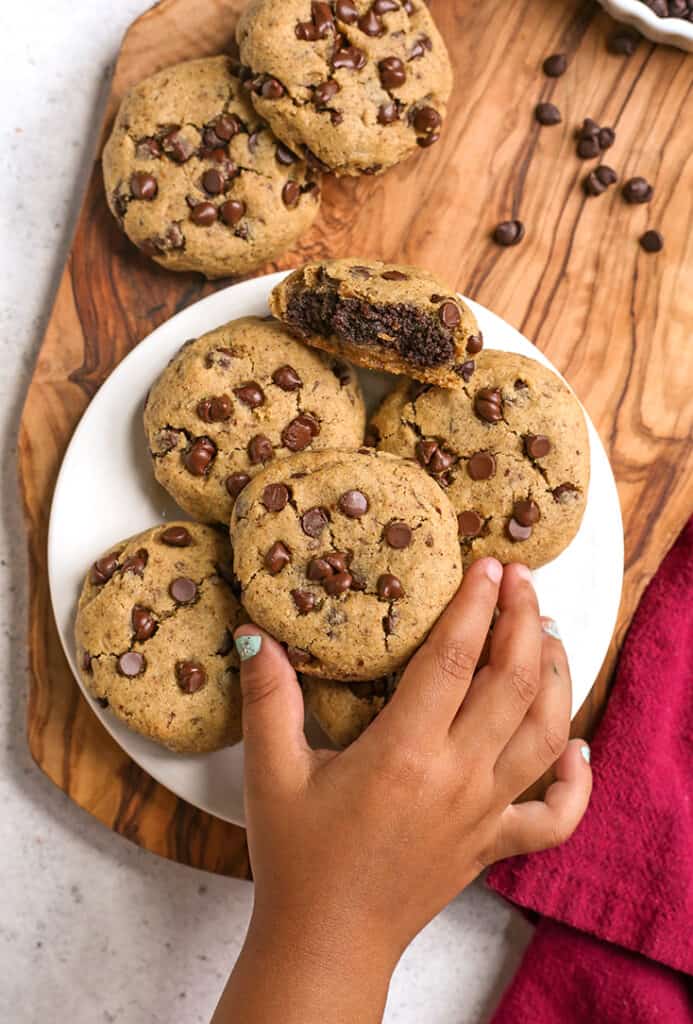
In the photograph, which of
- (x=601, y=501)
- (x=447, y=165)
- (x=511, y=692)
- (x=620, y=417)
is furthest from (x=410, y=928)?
(x=447, y=165)

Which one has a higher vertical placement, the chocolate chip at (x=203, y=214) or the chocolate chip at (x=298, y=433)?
the chocolate chip at (x=203, y=214)

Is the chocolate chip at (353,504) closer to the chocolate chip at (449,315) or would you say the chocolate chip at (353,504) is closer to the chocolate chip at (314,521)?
the chocolate chip at (314,521)

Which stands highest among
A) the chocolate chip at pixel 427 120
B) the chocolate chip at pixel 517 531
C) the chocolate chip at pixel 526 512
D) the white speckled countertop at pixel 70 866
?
the chocolate chip at pixel 427 120

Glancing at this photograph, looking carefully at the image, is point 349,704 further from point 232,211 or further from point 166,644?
point 232,211

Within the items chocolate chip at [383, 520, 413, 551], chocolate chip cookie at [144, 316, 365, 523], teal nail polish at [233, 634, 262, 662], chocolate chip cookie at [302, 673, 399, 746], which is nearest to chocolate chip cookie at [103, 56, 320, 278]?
chocolate chip cookie at [144, 316, 365, 523]

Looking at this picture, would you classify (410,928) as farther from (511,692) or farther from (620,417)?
(620,417)

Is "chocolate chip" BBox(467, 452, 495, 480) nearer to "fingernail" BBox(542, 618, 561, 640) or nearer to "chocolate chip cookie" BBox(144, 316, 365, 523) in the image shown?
"chocolate chip cookie" BBox(144, 316, 365, 523)

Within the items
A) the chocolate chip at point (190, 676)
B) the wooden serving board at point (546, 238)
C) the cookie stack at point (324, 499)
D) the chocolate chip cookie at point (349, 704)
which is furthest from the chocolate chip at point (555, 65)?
the chocolate chip at point (190, 676)
